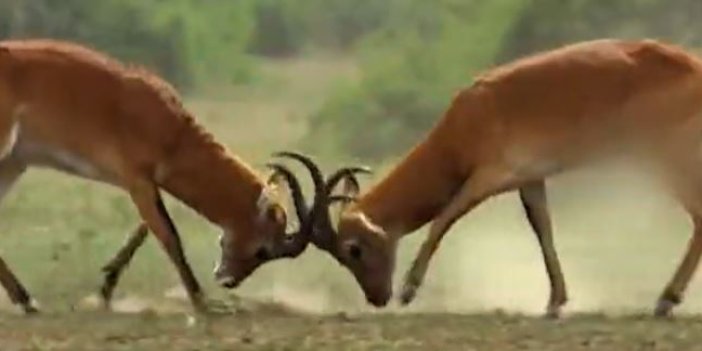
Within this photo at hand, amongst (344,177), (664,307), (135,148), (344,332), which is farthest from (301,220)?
(664,307)

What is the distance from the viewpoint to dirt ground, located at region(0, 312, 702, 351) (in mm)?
11930

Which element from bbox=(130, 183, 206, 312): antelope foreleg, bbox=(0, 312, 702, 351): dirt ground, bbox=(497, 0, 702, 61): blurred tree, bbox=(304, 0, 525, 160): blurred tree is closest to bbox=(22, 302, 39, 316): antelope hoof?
bbox=(0, 312, 702, 351): dirt ground

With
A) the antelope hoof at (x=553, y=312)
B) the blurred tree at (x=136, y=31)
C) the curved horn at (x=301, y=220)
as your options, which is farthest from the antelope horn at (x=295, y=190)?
the blurred tree at (x=136, y=31)

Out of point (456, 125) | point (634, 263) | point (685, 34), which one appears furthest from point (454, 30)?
point (456, 125)

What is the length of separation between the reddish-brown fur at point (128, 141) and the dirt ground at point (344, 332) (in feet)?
2.64

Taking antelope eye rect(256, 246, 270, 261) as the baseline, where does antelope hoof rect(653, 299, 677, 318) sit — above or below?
below

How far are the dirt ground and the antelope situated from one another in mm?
784

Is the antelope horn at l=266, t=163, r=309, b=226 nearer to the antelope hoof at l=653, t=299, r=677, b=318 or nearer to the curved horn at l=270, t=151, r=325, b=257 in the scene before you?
the curved horn at l=270, t=151, r=325, b=257

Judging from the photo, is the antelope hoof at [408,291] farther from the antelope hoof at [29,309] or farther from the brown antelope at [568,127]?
the antelope hoof at [29,309]

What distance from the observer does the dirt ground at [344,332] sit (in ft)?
39.1

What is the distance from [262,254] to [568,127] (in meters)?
2.06

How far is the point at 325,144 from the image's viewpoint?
25.9m

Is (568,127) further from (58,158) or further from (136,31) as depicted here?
(136,31)

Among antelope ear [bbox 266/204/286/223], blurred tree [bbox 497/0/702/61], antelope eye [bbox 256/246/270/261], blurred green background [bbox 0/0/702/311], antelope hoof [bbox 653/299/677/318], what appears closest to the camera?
antelope hoof [bbox 653/299/677/318]
